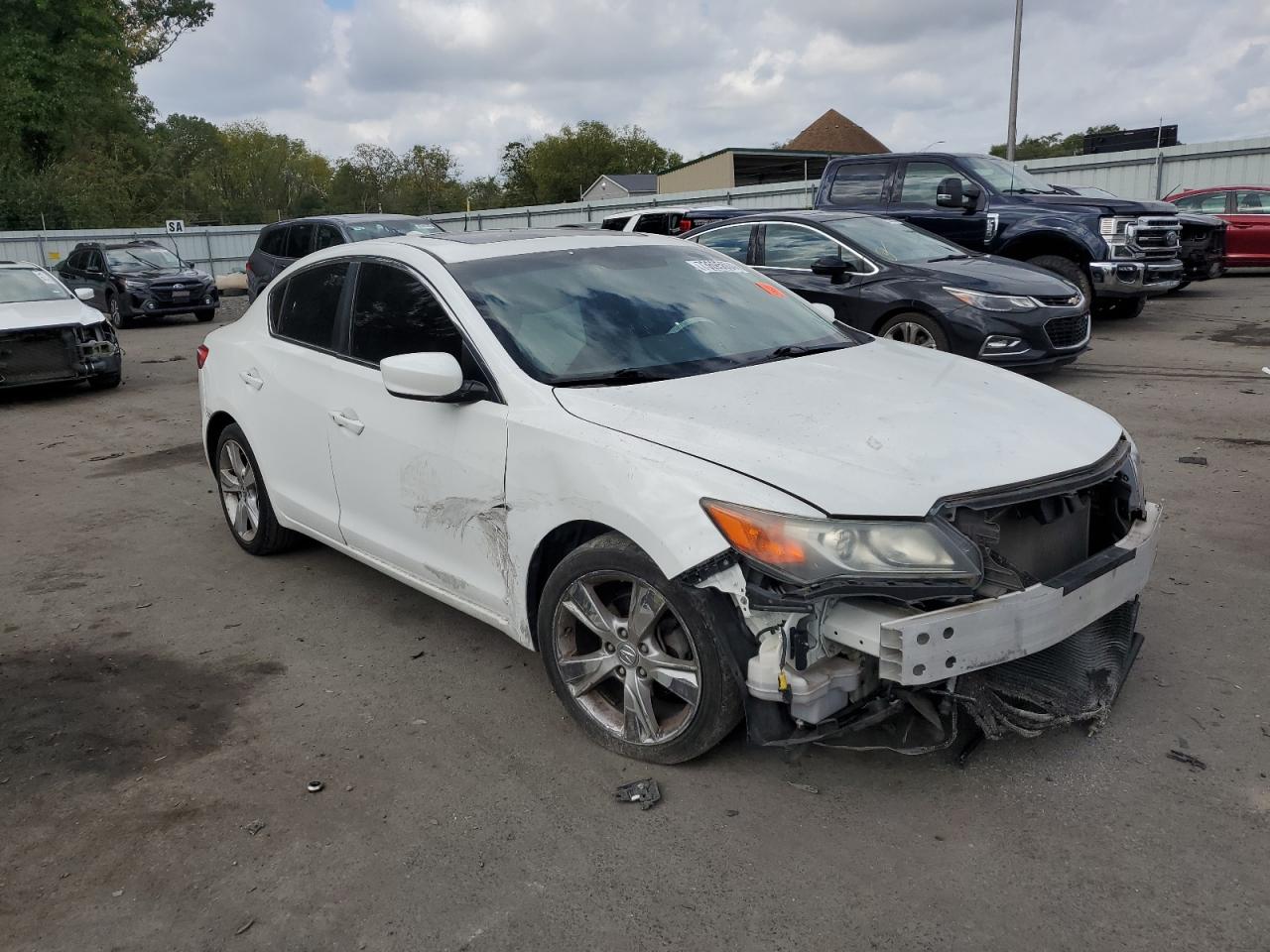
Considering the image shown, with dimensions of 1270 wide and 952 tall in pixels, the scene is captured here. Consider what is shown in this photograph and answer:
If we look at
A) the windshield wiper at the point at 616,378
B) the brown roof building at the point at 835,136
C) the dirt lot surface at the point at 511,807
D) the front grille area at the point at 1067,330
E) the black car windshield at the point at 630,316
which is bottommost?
the dirt lot surface at the point at 511,807

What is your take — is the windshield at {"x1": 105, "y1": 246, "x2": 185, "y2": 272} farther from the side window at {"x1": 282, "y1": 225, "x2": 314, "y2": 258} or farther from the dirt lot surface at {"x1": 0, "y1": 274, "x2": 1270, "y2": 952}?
the dirt lot surface at {"x1": 0, "y1": 274, "x2": 1270, "y2": 952}

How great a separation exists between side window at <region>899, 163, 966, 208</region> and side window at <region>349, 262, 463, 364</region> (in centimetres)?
1024

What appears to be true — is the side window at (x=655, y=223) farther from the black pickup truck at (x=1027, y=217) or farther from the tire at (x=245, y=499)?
the tire at (x=245, y=499)

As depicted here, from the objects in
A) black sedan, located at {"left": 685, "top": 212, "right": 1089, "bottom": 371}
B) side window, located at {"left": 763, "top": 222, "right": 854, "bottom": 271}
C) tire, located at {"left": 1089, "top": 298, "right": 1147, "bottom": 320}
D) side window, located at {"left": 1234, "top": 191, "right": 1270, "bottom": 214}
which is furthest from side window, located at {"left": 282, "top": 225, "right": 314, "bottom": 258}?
side window, located at {"left": 1234, "top": 191, "right": 1270, "bottom": 214}

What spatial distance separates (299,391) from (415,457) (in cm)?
110

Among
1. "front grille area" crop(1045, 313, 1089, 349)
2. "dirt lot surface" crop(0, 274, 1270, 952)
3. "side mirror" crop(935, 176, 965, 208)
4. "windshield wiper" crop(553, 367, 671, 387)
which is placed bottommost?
"dirt lot surface" crop(0, 274, 1270, 952)

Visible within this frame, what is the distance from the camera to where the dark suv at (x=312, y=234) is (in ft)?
51.4

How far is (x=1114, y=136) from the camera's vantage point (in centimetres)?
2889

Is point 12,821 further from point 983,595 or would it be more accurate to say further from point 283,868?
point 983,595

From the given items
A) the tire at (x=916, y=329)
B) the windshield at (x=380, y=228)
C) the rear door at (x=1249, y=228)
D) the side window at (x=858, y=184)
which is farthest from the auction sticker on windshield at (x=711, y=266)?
the rear door at (x=1249, y=228)

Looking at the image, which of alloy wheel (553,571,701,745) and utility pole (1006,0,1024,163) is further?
utility pole (1006,0,1024,163)

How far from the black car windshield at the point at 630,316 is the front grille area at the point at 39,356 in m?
9.12

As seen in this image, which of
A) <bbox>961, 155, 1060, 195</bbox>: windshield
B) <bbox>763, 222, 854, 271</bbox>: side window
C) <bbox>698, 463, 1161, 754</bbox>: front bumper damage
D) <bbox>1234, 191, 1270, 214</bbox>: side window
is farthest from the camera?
<bbox>1234, 191, 1270, 214</bbox>: side window

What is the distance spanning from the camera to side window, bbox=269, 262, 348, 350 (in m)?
4.80
